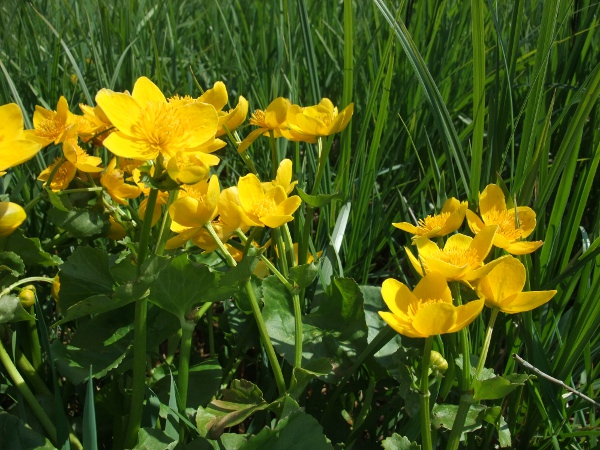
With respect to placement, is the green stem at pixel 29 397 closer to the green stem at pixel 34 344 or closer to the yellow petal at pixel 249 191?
the green stem at pixel 34 344

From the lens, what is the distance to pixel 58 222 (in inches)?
42.3

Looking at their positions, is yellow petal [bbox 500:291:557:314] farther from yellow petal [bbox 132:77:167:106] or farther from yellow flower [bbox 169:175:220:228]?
yellow petal [bbox 132:77:167:106]

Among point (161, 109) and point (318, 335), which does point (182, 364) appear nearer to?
point (318, 335)

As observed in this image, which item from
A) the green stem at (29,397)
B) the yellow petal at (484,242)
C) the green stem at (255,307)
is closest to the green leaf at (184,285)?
the green stem at (255,307)

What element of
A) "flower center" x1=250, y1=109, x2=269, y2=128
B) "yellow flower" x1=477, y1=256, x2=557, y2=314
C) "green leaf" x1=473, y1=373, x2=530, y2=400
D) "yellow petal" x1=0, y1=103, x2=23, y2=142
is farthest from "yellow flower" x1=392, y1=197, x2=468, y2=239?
"yellow petal" x1=0, y1=103, x2=23, y2=142

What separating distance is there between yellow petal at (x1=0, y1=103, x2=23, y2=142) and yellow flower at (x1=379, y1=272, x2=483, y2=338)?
0.50 m

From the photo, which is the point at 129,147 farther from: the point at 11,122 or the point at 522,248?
the point at 522,248

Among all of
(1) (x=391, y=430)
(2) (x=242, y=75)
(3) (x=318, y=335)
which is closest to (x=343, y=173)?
(3) (x=318, y=335)

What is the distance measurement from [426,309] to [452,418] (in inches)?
11.4

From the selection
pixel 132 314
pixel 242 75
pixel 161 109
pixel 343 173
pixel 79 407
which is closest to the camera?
pixel 161 109

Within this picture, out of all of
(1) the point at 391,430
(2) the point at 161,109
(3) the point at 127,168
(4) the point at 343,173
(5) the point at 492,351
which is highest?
(2) the point at 161,109

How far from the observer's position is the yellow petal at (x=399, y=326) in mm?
803

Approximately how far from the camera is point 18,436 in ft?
3.06

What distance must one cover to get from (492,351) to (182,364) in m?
0.59
